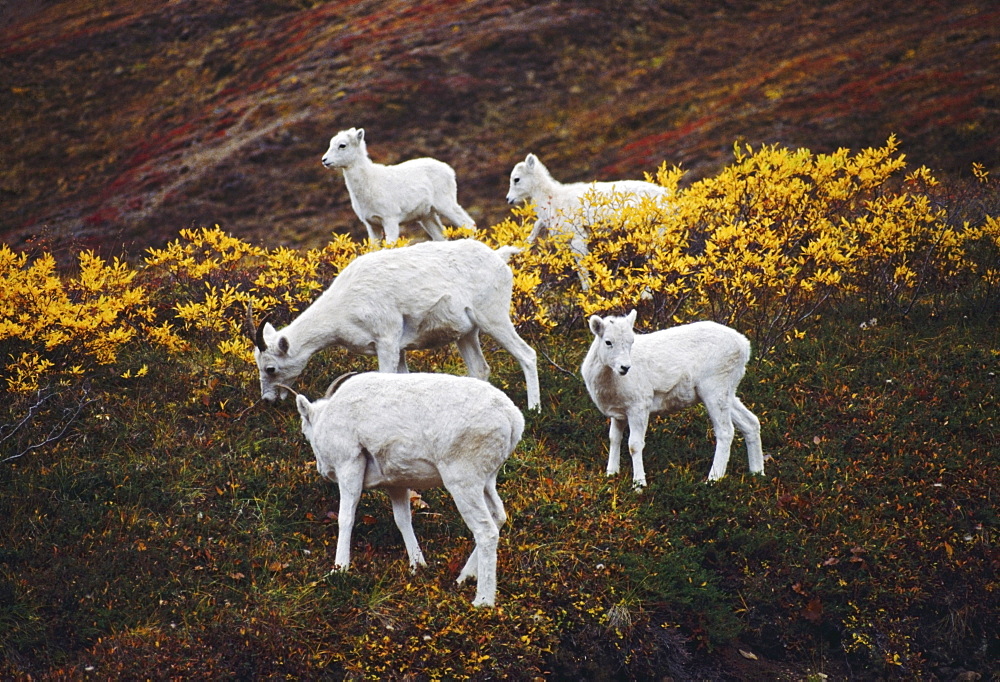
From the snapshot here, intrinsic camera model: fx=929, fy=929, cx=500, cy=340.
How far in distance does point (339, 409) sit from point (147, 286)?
797 cm

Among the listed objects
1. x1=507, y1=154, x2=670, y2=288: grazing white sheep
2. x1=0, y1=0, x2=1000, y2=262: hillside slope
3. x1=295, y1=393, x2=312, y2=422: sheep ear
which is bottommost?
x1=0, y1=0, x2=1000, y2=262: hillside slope

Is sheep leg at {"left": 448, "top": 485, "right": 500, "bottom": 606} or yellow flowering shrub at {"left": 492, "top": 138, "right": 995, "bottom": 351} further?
yellow flowering shrub at {"left": 492, "top": 138, "right": 995, "bottom": 351}

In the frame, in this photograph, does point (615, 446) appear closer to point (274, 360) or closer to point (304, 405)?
point (304, 405)

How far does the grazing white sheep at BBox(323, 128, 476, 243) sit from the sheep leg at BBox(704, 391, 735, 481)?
6681mm

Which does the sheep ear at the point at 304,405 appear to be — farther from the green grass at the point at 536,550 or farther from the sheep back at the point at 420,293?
the sheep back at the point at 420,293

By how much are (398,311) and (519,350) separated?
1734 millimetres

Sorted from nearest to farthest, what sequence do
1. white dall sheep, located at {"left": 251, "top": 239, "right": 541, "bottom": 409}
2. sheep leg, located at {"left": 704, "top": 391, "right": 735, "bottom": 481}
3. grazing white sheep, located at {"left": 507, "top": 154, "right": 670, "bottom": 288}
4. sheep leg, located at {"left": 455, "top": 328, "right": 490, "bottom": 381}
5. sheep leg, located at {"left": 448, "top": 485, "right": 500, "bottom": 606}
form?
sheep leg, located at {"left": 448, "top": 485, "right": 500, "bottom": 606} < sheep leg, located at {"left": 704, "top": 391, "right": 735, "bottom": 481} < white dall sheep, located at {"left": 251, "top": 239, "right": 541, "bottom": 409} < sheep leg, located at {"left": 455, "top": 328, "right": 490, "bottom": 381} < grazing white sheep, located at {"left": 507, "top": 154, "right": 670, "bottom": 288}

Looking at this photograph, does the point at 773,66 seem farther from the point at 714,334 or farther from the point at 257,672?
the point at 257,672

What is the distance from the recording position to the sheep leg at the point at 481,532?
25.1 feet

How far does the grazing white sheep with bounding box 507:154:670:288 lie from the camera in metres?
14.5

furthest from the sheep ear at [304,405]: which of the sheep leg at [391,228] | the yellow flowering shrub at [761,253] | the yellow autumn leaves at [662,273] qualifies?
the sheep leg at [391,228]

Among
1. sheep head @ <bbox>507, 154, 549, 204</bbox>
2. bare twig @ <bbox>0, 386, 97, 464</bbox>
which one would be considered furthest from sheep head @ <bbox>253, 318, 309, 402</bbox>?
sheep head @ <bbox>507, 154, 549, 204</bbox>

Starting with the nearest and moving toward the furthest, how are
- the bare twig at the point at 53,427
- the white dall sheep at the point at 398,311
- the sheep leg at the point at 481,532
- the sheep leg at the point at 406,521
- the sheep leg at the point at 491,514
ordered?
the sheep leg at the point at 481,532 < the sheep leg at the point at 491,514 < the sheep leg at the point at 406,521 < the bare twig at the point at 53,427 < the white dall sheep at the point at 398,311

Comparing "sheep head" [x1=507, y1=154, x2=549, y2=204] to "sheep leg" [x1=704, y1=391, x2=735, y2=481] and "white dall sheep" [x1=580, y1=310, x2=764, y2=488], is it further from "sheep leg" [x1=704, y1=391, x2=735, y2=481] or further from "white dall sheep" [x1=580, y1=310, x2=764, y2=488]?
"sheep leg" [x1=704, y1=391, x2=735, y2=481]
